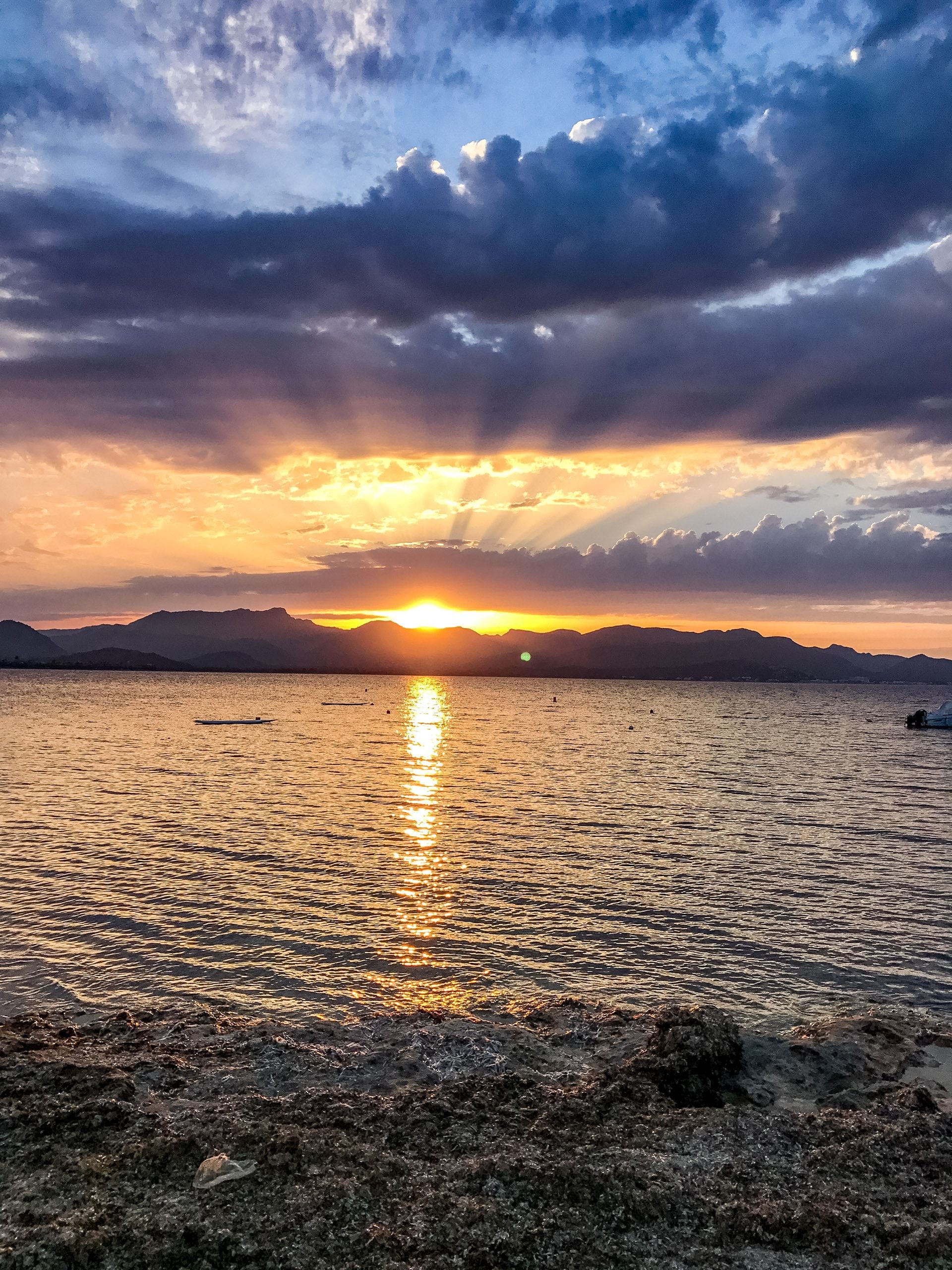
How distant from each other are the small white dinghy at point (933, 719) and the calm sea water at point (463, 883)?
73182mm

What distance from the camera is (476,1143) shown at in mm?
11406

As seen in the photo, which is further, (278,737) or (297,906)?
(278,737)

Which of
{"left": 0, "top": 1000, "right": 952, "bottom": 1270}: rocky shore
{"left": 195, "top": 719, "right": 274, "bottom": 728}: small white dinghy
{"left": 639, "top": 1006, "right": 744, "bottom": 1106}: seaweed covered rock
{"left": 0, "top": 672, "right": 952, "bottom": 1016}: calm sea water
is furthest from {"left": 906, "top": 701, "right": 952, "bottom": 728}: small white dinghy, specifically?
{"left": 639, "top": 1006, "right": 744, "bottom": 1106}: seaweed covered rock

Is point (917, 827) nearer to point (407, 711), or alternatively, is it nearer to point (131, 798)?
point (131, 798)

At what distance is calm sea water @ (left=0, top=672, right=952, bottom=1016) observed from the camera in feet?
62.2

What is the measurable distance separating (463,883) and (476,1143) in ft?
53.9

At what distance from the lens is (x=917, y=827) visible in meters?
40.2

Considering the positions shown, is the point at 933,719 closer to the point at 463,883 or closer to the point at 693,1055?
the point at 463,883

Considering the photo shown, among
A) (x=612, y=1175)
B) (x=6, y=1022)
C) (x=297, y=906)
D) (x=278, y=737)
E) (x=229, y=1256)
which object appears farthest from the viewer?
(x=278, y=737)

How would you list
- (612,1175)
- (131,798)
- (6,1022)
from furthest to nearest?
(131,798) < (6,1022) < (612,1175)

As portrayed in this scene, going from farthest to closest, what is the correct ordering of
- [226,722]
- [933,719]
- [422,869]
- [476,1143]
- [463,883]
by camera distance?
1. [933,719]
2. [226,722]
3. [422,869]
4. [463,883]
5. [476,1143]

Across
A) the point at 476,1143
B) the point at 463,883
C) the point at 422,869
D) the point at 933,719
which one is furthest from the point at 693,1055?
the point at 933,719

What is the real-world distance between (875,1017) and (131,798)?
129 feet

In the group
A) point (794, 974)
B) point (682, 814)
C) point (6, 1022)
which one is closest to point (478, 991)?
point (794, 974)
